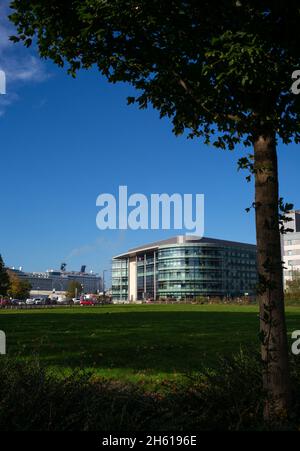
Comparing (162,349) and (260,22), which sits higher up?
(260,22)

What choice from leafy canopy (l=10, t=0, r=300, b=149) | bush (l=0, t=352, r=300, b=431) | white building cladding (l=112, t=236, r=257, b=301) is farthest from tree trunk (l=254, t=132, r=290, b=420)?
white building cladding (l=112, t=236, r=257, b=301)

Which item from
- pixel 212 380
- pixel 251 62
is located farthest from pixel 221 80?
pixel 212 380

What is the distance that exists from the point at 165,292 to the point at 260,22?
529 ft

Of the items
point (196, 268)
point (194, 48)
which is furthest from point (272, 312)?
point (196, 268)

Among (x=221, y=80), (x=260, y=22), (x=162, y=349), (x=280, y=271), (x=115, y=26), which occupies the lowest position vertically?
(x=162, y=349)

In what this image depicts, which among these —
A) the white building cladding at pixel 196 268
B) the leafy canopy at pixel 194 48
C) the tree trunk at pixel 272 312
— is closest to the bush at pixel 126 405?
the tree trunk at pixel 272 312

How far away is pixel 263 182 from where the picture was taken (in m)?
5.71

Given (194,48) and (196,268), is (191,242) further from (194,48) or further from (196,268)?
(194,48)

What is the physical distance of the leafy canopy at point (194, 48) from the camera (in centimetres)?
496

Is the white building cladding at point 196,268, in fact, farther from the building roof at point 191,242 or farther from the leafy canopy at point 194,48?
the leafy canopy at point 194,48

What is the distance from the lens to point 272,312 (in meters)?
5.40
